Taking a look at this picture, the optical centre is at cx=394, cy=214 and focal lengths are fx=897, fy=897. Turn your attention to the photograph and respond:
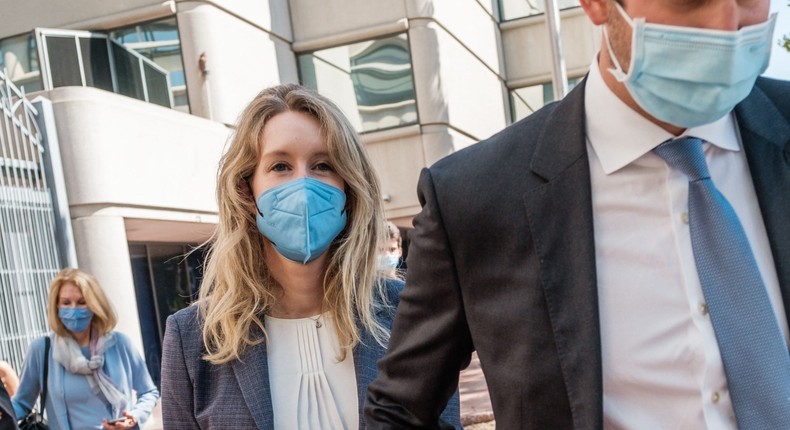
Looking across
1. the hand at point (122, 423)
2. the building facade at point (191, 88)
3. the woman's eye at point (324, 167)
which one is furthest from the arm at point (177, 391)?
the building facade at point (191, 88)

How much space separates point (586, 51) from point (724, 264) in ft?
67.5

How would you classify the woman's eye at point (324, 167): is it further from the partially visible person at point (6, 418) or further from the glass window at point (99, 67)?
the glass window at point (99, 67)

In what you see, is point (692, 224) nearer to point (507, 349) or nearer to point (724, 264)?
point (724, 264)

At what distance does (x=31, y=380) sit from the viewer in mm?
5566

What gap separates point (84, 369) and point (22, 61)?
31.4 feet

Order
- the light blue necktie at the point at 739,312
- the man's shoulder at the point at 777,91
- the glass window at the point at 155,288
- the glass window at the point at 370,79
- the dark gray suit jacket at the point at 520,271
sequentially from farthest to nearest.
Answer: the glass window at the point at 370,79, the glass window at the point at 155,288, the man's shoulder at the point at 777,91, the dark gray suit jacket at the point at 520,271, the light blue necktie at the point at 739,312

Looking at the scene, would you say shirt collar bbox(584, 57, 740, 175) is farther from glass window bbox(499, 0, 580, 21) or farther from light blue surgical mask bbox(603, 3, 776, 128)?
glass window bbox(499, 0, 580, 21)

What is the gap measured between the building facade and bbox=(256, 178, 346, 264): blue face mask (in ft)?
25.9

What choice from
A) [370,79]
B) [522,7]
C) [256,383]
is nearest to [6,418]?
[256,383]

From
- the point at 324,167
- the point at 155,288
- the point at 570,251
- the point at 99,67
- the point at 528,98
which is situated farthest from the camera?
the point at 528,98

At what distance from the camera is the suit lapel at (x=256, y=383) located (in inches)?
107

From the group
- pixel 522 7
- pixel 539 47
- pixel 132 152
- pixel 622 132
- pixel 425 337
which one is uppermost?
pixel 522 7

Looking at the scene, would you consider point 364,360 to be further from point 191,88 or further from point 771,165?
point 191,88

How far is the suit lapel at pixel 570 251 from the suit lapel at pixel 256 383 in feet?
4.24
